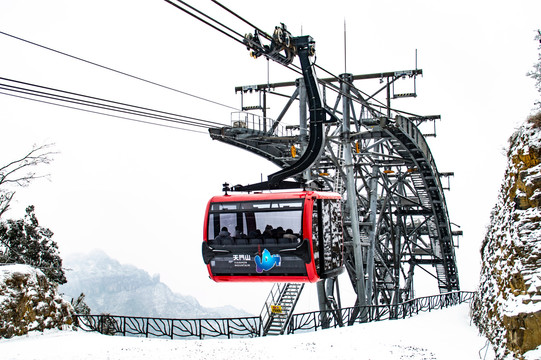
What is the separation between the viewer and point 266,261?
487 inches

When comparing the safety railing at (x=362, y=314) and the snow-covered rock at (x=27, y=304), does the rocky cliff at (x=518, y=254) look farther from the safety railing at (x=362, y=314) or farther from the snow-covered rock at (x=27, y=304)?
the snow-covered rock at (x=27, y=304)

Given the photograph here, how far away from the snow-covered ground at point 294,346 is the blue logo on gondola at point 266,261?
10.8 feet

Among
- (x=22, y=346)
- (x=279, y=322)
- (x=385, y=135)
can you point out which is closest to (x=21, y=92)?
(x=22, y=346)

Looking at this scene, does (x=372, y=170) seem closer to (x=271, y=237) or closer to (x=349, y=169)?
(x=349, y=169)

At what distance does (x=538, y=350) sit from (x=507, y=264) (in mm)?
2508

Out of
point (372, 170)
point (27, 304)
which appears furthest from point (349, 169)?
point (27, 304)

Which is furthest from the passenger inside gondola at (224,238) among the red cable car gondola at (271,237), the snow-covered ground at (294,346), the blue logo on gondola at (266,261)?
the snow-covered ground at (294,346)

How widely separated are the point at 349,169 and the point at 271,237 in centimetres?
1164

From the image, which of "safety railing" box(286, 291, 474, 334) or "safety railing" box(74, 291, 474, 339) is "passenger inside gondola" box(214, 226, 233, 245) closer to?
"safety railing" box(74, 291, 474, 339)

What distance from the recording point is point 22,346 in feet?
49.7

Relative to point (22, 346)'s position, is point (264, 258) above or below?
above

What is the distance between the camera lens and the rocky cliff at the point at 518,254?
992cm

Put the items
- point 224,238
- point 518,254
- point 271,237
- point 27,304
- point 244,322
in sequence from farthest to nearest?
point 244,322, point 27,304, point 224,238, point 271,237, point 518,254

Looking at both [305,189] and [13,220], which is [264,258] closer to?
[305,189]
